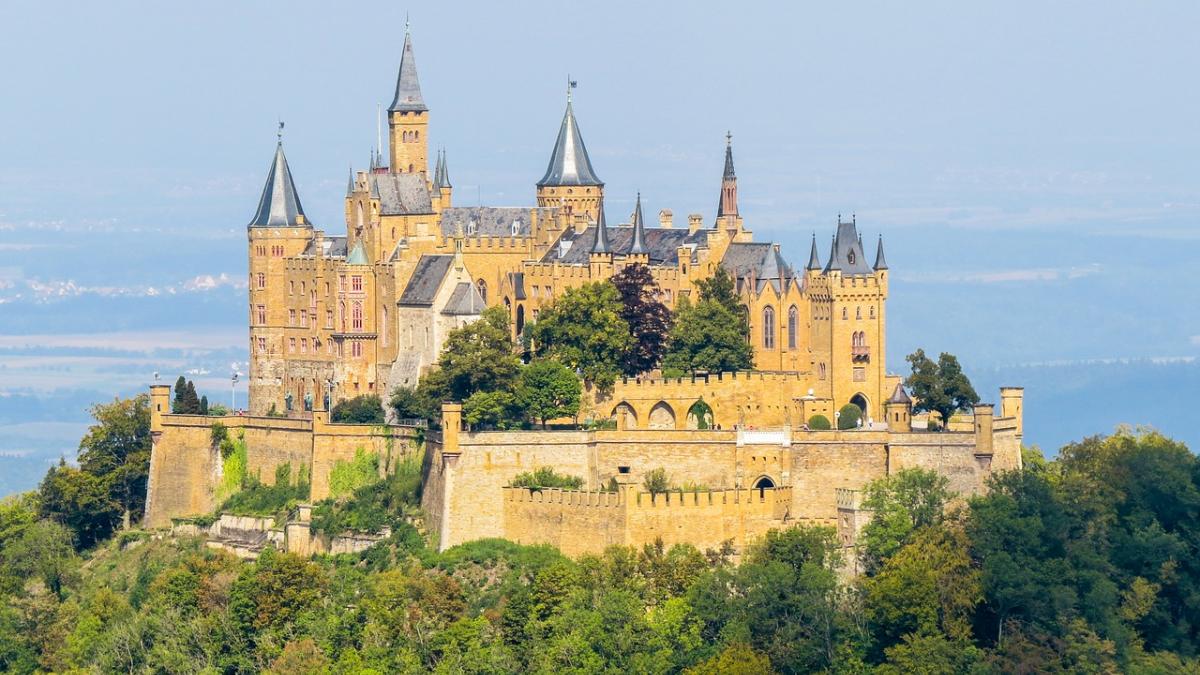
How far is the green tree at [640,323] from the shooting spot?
3337 inches

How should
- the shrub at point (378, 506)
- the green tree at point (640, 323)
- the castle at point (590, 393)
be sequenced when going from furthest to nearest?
the green tree at point (640, 323) → the shrub at point (378, 506) → the castle at point (590, 393)

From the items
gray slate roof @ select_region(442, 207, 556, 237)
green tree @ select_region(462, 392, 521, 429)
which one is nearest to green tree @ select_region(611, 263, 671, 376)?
green tree @ select_region(462, 392, 521, 429)

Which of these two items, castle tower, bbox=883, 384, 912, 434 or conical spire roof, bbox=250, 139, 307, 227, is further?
conical spire roof, bbox=250, 139, 307, 227

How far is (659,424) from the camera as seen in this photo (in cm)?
8288

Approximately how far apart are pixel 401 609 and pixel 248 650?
5230 mm

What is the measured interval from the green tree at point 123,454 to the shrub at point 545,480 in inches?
658

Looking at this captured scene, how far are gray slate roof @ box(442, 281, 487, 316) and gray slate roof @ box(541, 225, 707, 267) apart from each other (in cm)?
373

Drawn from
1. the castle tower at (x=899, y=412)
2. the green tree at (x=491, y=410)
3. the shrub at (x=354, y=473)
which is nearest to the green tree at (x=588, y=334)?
the green tree at (x=491, y=410)

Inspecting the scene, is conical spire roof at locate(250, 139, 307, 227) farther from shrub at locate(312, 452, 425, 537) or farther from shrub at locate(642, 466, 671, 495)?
shrub at locate(642, 466, 671, 495)

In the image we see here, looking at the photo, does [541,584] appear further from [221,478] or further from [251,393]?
[251,393]

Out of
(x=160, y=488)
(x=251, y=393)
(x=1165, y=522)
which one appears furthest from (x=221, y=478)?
(x=1165, y=522)

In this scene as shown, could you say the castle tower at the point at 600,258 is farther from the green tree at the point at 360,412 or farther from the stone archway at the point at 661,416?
the green tree at the point at 360,412

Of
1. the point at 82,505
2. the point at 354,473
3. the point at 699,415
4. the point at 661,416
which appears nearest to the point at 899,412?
the point at 699,415

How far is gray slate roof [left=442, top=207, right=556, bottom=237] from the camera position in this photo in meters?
Result: 92.8
